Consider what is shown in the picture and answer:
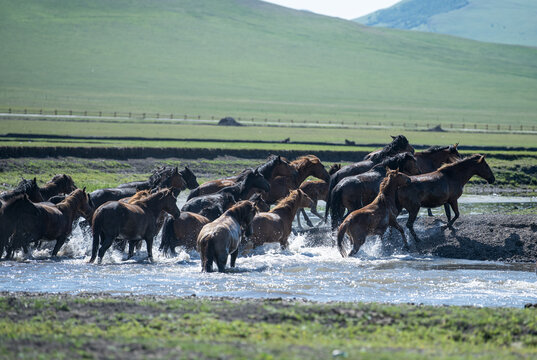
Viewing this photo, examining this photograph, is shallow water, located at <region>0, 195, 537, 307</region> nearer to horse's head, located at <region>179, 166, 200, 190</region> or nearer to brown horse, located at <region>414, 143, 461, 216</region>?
brown horse, located at <region>414, 143, 461, 216</region>

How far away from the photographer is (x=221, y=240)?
14.8 metres

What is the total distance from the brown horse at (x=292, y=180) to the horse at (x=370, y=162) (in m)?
0.88

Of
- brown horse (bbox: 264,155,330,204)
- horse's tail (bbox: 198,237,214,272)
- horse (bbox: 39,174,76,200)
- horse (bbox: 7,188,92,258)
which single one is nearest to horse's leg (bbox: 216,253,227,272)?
horse's tail (bbox: 198,237,214,272)

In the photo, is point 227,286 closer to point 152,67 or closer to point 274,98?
point 274,98

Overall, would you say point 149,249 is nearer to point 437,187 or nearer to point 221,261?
point 221,261

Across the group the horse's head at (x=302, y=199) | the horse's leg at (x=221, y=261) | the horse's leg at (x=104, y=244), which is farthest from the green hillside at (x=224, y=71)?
the horse's leg at (x=221, y=261)

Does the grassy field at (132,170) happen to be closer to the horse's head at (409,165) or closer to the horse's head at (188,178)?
the horse's head at (188,178)

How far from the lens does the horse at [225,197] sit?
1824 cm

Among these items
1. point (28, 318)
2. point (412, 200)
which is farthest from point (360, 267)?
point (28, 318)

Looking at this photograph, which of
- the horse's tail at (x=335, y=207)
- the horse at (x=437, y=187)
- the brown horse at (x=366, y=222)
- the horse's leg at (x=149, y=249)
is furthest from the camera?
the horse's tail at (x=335, y=207)

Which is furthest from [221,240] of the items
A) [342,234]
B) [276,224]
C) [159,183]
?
[159,183]

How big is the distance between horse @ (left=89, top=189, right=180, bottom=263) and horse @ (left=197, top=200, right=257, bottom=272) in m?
1.96

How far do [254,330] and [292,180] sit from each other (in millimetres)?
12982

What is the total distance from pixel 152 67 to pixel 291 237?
439 feet
